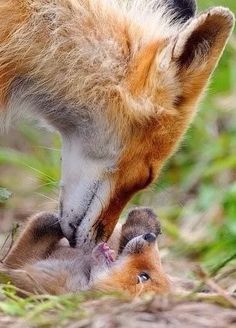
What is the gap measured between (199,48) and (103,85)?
0.71 metres

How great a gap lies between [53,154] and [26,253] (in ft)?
13.5

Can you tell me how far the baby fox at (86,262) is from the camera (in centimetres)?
743

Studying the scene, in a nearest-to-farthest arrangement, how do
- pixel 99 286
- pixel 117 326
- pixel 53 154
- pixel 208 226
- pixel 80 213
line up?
pixel 117 326 → pixel 99 286 → pixel 80 213 → pixel 208 226 → pixel 53 154

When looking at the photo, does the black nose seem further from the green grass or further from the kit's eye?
the green grass

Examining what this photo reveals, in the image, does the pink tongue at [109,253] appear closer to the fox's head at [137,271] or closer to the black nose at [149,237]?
the fox's head at [137,271]

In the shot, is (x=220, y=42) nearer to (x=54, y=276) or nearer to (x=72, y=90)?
(x=72, y=90)

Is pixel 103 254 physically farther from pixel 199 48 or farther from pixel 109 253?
pixel 199 48

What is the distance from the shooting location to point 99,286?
745 cm

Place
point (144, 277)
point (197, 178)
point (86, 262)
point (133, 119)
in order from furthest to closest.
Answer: point (197, 178) → point (133, 119) → point (86, 262) → point (144, 277)

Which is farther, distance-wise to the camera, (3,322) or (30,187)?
(30,187)

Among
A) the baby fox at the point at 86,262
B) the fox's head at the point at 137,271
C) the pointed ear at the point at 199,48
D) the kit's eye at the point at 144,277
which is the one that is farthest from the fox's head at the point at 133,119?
the kit's eye at the point at 144,277

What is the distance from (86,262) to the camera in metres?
7.78

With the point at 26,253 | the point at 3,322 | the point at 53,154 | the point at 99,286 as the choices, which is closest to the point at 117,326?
the point at 3,322

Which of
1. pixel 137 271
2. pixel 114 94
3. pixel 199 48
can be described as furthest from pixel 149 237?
pixel 199 48
